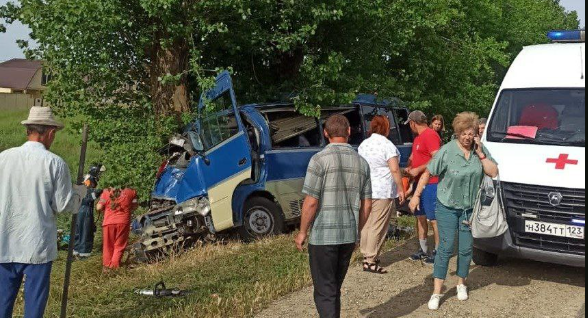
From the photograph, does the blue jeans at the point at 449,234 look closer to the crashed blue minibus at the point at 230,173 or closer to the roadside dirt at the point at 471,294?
the roadside dirt at the point at 471,294

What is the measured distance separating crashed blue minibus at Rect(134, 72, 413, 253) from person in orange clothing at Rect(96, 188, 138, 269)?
243 mm

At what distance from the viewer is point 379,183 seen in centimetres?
816

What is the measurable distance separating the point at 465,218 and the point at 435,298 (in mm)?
788

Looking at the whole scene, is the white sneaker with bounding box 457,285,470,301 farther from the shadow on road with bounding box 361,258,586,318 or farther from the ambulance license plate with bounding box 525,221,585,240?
the ambulance license plate with bounding box 525,221,585,240

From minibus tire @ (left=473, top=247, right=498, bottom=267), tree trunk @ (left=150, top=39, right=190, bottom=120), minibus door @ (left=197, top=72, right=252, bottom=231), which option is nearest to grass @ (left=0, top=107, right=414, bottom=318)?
minibus door @ (left=197, top=72, right=252, bottom=231)

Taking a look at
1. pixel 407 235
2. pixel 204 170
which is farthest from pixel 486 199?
pixel 204 170

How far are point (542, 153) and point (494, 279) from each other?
1449 mm

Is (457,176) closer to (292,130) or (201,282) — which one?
(201,282)

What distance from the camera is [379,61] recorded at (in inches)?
618

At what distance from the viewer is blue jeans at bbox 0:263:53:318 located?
17.4 feet

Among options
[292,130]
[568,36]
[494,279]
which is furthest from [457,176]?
[292,130]

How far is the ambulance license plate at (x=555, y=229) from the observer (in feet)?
24.3

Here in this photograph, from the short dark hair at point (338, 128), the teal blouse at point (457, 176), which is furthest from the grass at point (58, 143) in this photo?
the short dark hair at point (338, 128)

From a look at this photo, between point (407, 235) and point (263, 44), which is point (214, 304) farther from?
point (263, 44)
